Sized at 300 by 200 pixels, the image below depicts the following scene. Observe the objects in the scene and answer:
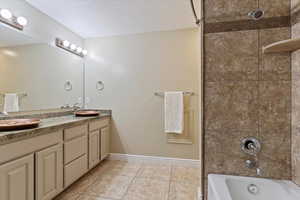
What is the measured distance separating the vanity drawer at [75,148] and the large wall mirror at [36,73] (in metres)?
0.72

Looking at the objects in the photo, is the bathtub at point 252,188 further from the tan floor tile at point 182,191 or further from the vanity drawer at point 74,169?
the vanity drawer at point 74,169

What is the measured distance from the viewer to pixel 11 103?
5.87 feet

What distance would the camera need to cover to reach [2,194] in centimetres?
114

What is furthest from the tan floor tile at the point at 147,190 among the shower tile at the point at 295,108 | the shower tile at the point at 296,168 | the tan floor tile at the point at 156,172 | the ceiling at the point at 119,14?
the ceiling at the point at 119,14

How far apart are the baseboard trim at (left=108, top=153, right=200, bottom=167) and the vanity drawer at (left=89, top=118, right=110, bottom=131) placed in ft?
2.05

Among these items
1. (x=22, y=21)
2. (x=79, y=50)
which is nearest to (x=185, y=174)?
(x=79, y=50)

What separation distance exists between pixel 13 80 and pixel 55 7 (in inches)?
42.1

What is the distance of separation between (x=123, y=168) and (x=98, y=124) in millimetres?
805

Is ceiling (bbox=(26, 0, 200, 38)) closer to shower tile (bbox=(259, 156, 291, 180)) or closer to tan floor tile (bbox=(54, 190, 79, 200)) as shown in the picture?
shower tile (bbox=(259, 156, 291, 180))

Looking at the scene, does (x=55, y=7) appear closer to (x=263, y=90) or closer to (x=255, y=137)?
(x=263, y=90)

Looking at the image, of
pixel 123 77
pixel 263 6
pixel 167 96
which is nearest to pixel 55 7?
pixel 123 77

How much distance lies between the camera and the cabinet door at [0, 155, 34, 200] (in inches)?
45.2

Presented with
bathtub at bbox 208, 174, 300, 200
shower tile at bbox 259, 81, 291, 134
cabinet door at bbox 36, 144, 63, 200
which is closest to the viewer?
bathtub at bbox 208, 174, 300, 200

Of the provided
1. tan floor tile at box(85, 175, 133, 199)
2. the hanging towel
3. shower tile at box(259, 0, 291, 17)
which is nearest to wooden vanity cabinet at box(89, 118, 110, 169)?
tan floor tile at box(85, 175, 133, 199)
